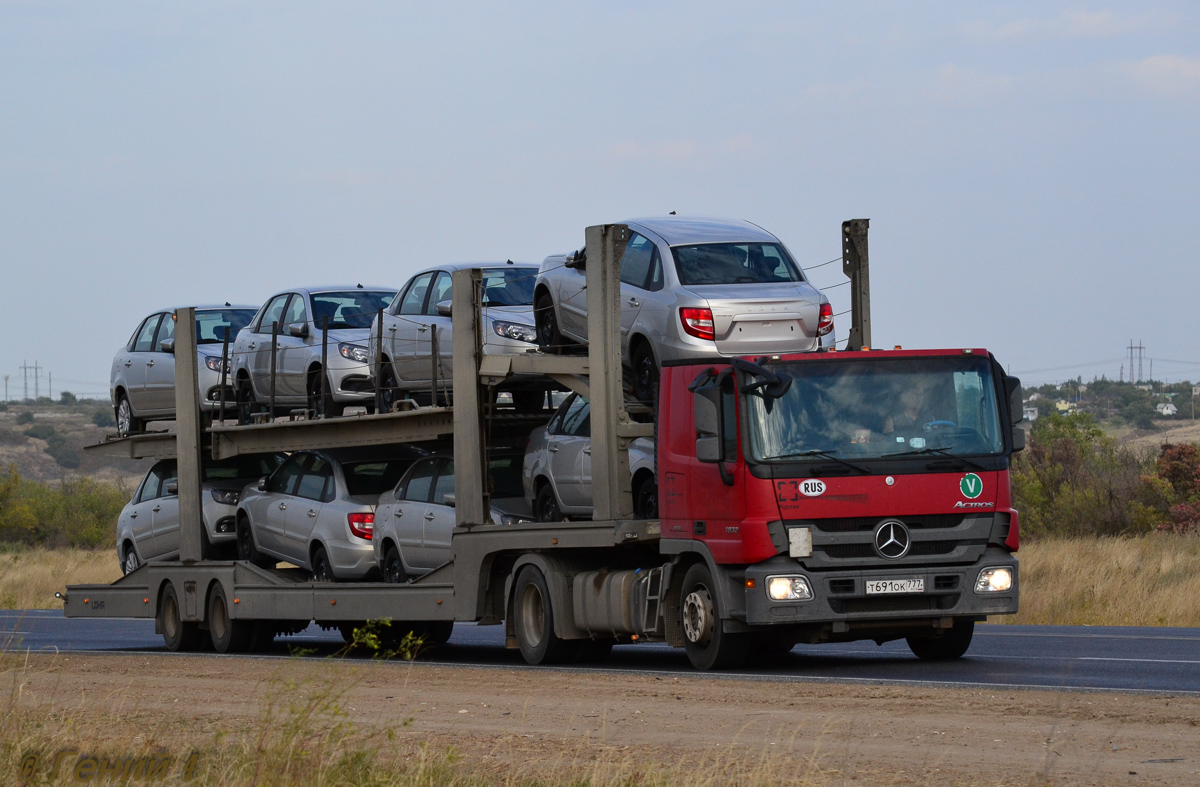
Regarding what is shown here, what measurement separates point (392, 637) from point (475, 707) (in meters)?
8.45

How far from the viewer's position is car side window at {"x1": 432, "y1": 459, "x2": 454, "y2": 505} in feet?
51.5

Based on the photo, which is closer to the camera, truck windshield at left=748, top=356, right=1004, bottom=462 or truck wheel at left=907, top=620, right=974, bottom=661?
truck windshield at left=748, top=356, right=1004, bottom=462

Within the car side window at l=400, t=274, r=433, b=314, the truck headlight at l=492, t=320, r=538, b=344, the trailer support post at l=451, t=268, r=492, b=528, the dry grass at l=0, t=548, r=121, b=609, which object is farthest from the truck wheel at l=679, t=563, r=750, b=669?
the dry grass at l=0, t=548, r=121, b=609

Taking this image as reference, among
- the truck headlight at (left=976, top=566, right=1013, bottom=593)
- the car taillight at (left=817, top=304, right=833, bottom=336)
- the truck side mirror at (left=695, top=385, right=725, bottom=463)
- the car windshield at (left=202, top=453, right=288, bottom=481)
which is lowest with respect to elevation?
the truck headlight at (left=976, top=566, right=1013, bottom=593)

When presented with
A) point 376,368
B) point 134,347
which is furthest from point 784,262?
point 134,347

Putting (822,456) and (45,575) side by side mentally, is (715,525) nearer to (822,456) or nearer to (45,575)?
(822,456)

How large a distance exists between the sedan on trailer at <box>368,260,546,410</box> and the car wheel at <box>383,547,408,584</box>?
1.49 metres

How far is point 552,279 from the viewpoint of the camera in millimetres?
14984

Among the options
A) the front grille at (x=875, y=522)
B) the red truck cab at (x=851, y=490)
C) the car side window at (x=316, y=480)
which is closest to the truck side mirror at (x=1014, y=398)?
the red truck cab at (x=851, y=490)

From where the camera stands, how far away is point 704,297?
1305cm

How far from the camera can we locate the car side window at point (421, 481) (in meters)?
16.0

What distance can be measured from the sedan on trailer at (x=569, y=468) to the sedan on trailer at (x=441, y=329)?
0.62 metres

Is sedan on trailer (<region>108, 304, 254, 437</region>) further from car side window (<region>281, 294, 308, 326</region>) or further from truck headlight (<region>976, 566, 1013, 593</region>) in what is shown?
truck headlight (<region>976, 566, 1013, 593</region>)

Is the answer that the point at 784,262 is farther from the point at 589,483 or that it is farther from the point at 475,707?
the point at 475,707
